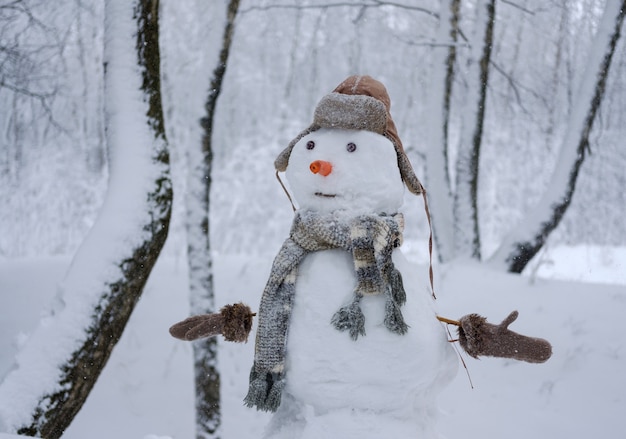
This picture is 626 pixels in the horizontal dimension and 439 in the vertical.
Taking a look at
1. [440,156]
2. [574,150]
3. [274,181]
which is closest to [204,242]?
[440,156]

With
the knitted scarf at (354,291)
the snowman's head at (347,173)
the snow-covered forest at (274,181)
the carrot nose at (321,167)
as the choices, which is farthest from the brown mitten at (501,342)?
the snow-covered forest at (274,181)

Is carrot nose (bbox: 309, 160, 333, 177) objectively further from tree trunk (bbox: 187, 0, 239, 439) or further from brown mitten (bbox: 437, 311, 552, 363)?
tree trunk (bbox: 187, 0, 239, 439)

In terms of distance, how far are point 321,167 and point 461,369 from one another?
290cm

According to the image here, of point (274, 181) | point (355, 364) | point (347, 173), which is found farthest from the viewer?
point (274, 181)

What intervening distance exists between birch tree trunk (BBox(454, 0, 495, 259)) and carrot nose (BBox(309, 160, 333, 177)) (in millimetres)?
3802

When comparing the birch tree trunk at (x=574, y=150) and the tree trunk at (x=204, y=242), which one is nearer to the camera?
the tree trunk at (x=204, y=242)

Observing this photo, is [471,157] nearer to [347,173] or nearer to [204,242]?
[204,242]

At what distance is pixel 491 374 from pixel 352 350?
2748mm

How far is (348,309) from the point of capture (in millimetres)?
1858

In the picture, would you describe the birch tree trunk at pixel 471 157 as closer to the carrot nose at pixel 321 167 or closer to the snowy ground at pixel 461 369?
the snowy ground at pixel 461 369

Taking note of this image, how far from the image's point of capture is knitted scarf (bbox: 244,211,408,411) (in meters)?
1.86

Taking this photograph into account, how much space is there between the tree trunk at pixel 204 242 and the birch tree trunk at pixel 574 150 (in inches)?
102

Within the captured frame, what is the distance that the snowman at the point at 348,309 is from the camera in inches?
73.3

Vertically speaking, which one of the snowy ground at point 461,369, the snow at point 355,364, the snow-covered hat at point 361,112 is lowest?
the snowy ground at point 461,369
